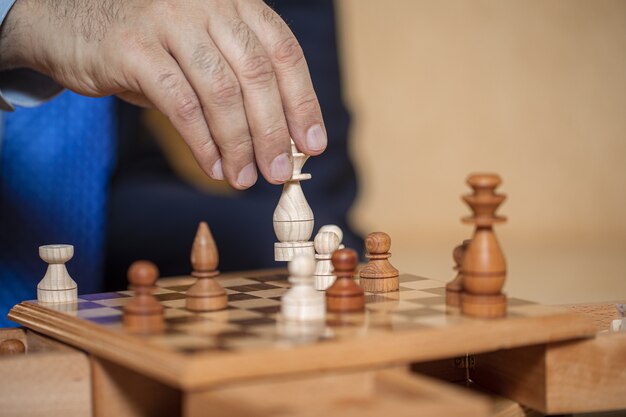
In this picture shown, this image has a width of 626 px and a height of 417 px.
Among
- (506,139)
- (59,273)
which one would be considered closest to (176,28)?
(59,273)

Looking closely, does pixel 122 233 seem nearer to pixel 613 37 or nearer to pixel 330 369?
pixel 330 369

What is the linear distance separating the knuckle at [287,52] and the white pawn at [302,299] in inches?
21.2

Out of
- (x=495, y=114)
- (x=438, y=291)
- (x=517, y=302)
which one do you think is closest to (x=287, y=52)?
(x=438, y=291)

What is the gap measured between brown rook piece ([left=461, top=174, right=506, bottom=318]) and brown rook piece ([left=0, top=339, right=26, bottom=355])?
623mm

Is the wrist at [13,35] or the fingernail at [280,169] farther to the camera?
the wrist at [13,35]

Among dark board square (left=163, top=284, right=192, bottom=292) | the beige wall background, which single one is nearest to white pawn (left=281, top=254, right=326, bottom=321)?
dark board square (left=163, top=284, right=192, bottom=292)

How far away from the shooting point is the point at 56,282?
4.68 feet

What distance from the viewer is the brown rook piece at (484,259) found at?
1.20m

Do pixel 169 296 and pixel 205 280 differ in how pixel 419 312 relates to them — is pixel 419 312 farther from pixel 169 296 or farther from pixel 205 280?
pixel 169 296

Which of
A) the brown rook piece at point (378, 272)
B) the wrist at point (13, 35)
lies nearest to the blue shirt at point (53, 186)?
the wrist at point (13, 35)

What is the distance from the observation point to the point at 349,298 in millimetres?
1263

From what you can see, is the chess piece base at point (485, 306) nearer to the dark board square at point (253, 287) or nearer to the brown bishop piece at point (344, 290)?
the brown bishop piece at point (344, 290)

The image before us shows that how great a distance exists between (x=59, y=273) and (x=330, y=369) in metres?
0.57

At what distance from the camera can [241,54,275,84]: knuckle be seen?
159cm
